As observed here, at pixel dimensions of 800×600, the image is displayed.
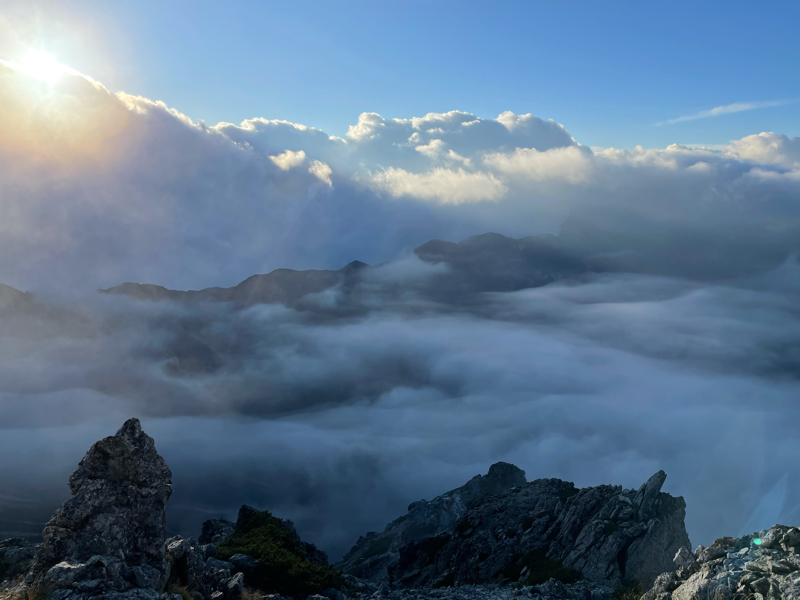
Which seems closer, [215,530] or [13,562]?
[13,562]

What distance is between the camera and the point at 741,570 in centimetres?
3878

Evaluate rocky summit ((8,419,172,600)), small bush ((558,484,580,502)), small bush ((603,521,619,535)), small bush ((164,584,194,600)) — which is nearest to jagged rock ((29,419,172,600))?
rocky summit ((8,419,172,600))

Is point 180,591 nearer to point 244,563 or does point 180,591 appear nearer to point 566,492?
point 244,563

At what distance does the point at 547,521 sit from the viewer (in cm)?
11906

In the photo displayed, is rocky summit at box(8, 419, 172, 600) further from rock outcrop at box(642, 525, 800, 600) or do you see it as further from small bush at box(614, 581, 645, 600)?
small bush at box(614, 581, 645, 600)

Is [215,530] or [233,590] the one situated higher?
[233,590]

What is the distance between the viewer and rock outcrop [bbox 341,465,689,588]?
291ft

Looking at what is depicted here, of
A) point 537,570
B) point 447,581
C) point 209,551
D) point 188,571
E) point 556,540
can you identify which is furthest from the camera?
point 447,581

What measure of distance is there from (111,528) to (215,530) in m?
59.3

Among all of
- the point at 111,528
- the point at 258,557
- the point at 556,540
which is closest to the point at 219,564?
the point at 258,557

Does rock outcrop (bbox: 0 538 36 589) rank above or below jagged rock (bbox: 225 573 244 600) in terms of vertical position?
above

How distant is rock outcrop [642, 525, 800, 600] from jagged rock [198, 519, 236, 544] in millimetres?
64393

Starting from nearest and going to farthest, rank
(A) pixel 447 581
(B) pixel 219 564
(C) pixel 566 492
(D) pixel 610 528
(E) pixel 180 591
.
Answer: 1. (E) pixel 180 591
2. (B) pixel 219 564
3. (D) pixel 610 528
4. (A) pixel 447 581
5. (C) pixel 566 492

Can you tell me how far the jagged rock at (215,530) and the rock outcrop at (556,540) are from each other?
53.1 meters
